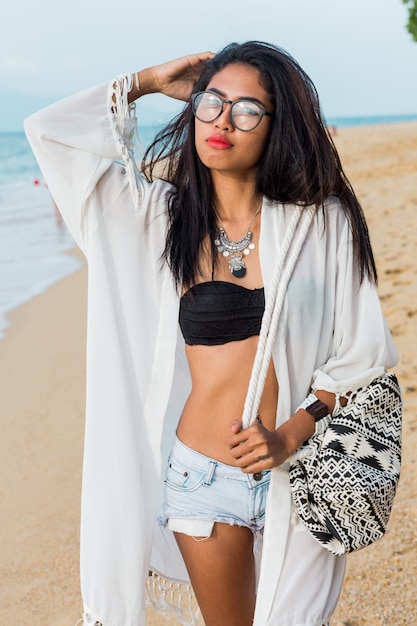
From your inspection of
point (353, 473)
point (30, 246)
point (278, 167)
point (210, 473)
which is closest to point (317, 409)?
point (353, 473)

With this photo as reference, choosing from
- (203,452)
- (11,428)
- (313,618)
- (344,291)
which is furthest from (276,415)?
(11,428)

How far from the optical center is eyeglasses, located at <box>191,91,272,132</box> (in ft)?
8.21

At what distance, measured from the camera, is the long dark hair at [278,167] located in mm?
2547

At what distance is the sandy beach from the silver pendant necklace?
6.39 ft

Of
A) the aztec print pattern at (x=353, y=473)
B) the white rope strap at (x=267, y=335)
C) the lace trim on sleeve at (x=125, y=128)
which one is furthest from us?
the lace trim on sleeve at (x=125, y=128)

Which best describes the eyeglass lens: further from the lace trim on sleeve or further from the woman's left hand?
the woman's left hand

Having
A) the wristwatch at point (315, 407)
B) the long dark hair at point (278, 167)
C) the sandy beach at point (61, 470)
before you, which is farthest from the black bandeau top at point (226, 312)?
the sandy beach at point (61, 470)

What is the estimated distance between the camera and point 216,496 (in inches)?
101

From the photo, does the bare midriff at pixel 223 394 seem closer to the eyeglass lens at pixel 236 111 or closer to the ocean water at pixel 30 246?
the eyeglass lens at pixel 236 111

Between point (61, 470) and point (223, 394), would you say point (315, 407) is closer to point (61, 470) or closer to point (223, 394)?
point (223, 394)

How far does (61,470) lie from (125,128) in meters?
3.26

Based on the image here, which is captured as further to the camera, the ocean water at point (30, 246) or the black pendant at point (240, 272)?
the ocean water at point (30, 246)

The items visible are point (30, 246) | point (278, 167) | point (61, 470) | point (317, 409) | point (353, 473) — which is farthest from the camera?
point (30, 246)

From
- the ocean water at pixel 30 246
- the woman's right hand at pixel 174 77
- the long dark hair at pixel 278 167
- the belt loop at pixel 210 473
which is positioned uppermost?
the woman's right hand at pixel 174 77
